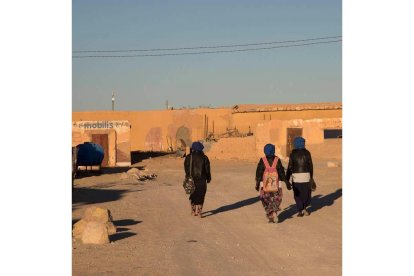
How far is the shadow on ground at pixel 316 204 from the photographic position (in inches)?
587

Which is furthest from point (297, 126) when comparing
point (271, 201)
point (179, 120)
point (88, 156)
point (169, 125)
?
point (271, 201)

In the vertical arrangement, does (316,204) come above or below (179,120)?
below

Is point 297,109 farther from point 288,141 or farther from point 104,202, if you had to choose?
point 104,202

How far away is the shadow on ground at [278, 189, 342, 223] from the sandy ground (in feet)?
0.06

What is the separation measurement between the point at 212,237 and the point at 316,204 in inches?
242

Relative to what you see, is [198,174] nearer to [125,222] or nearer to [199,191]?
[199,191]

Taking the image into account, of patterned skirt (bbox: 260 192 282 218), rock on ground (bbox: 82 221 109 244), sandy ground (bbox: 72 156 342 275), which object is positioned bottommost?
sandy ground (bbox: 72 156 342 275)

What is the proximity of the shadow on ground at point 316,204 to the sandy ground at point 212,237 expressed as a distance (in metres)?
0.02

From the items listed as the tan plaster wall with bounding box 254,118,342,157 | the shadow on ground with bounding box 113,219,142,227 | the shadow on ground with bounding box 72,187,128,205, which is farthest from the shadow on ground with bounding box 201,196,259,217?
the tan plaster wall with bounding box 254,118,342,157

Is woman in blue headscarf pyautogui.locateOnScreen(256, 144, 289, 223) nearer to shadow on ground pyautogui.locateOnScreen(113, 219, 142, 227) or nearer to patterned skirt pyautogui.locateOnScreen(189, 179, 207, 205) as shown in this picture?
patterned skirt pyautogui.locateOnScreen(189, 179, 207, 205)

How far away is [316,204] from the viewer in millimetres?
17344

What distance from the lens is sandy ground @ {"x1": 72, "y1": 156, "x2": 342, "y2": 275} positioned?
9016 mm
